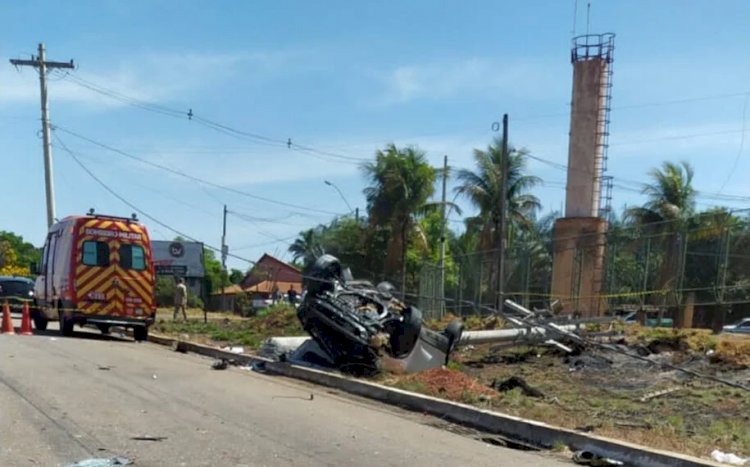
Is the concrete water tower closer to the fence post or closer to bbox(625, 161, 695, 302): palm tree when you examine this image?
bbox(625, 161, 695, 302): palm tree

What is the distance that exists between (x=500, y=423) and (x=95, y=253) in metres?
14.3

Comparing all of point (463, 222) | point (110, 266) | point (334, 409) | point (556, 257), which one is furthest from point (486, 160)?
point (334, 409)

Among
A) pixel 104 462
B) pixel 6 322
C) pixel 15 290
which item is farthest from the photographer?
pixel 15 290

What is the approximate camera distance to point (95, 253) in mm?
22188

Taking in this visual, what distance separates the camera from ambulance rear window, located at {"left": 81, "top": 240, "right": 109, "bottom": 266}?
2209 centimetres

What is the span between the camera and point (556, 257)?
27688 mm

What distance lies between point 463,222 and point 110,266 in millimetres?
30843

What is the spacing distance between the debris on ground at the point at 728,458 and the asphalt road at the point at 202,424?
4.84 feet

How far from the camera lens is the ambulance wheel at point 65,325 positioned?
2269 cm

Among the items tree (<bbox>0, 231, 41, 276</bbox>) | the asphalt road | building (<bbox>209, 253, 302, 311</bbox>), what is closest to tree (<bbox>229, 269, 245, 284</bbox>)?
building (<bbox>209, 253, 302, 311</bbox>)

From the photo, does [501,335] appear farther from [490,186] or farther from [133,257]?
[490,186]

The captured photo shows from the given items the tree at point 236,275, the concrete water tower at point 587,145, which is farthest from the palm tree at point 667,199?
the tree at point 236,275

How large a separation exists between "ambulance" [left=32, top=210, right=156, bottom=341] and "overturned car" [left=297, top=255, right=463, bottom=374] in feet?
26.0

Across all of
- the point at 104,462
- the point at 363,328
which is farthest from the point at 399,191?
the point at 104,462
